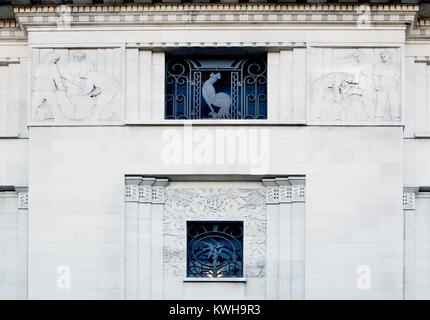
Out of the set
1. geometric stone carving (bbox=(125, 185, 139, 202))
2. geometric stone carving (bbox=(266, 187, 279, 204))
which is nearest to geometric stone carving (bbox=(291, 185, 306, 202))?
geometric stone carving (bbox=(266, 187, 279, 204))

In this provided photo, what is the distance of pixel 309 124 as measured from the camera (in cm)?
2395

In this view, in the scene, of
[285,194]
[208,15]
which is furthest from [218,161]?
[208,15]

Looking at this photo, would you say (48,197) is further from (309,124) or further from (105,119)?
(309,124)

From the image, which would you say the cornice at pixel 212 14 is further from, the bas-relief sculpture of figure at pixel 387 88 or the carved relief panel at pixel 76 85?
the bas-relief sculpture of figure at pixel 387 88

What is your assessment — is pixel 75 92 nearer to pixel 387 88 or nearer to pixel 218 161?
pixel 218 161

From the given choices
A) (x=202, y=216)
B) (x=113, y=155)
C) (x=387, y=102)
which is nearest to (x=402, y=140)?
(x=387, y=102)

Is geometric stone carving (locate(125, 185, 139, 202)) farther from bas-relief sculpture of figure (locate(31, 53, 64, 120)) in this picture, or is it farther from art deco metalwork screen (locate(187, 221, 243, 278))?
bas-relief sculpture of figure (locate(31, 53, 64, 120))

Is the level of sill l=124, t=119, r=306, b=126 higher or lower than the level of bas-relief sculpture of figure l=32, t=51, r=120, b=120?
lower

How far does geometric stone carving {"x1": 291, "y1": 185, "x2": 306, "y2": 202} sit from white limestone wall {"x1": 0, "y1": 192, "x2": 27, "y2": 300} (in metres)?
5.46

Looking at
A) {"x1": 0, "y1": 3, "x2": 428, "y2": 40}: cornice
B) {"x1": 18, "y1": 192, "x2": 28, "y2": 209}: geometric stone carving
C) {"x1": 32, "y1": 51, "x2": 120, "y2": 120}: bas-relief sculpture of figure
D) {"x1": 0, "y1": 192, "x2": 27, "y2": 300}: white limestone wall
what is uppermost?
{"x1": 0, "y1": 3, "x2": 428, "y2": 40}: cornice

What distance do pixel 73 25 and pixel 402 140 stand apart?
7023 millimetres

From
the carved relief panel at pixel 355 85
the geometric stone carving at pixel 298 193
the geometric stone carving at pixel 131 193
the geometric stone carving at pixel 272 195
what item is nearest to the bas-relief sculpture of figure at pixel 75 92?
the geometric stone carving at pixel 131 193

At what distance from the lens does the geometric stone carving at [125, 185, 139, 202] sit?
2397cm

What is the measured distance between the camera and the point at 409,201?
24359mm
